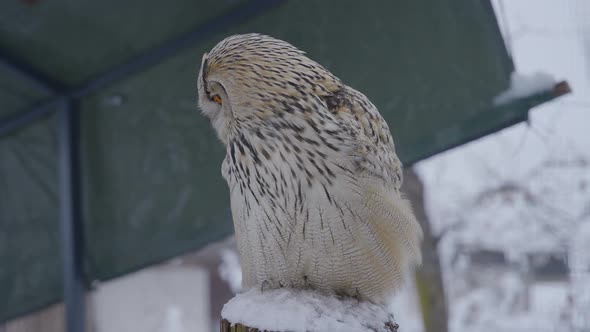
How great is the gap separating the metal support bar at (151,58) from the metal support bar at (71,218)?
0.62ft

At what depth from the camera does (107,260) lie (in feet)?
13.1

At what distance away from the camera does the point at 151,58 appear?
12.8 ft

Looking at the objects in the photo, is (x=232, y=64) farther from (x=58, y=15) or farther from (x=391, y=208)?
(x=58, y=15)

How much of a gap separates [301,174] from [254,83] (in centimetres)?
29

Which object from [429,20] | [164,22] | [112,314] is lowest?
[112,314]

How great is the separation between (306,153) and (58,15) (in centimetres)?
263

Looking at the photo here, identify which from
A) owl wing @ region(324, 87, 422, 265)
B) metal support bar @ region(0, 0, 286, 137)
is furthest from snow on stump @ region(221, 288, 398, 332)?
metal support bar @ region(0, 0, 286, 137)

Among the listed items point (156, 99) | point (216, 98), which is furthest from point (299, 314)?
point (156, 99)

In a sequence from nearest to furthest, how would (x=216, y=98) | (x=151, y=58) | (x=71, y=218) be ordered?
(x=216, y=98) → (x=151, y=58) → (x=71, y=218)

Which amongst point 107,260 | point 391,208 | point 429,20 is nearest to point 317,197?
point 391,208

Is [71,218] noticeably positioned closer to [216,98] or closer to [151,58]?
[151,58]

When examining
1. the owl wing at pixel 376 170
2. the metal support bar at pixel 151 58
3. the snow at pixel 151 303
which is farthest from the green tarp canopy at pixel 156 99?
the owl wing at pixel 376 170

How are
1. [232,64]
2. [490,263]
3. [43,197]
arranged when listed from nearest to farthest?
[232,64], [490,263], [43,197]

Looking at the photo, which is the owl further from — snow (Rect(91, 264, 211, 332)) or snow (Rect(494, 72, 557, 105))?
snow (Rect(91, 264, 211, 332))
